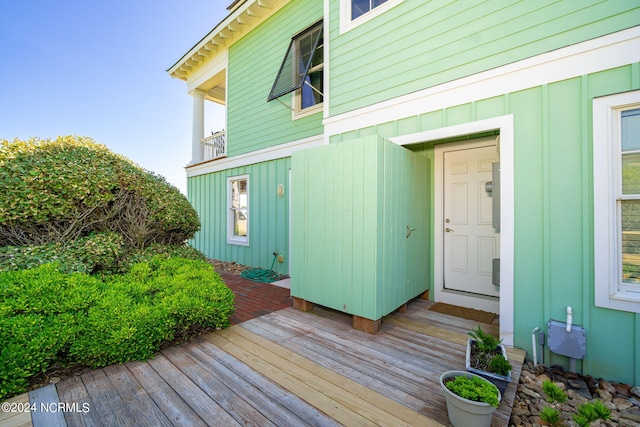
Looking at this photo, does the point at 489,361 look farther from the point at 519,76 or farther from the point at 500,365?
the point at 519,76

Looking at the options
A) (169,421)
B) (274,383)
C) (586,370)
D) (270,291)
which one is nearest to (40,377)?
(169,421)

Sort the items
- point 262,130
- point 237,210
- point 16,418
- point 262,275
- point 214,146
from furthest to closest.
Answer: point 214,146
point 237,210
point 262,130
point 262,275
point 16,418

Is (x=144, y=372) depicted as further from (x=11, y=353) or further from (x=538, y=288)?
(x=538, y=288)

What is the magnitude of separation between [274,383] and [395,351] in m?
1.13

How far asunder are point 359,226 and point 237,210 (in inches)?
191

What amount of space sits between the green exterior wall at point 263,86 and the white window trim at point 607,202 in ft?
12.3

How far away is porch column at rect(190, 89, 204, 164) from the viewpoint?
7.98 metres

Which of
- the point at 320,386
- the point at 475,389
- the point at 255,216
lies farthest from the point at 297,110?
the point at 475,389

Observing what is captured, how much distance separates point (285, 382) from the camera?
1.91 meters

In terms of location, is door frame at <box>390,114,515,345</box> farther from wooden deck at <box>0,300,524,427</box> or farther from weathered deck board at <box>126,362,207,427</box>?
weathered deck board at <box>126,362,207,427</box>

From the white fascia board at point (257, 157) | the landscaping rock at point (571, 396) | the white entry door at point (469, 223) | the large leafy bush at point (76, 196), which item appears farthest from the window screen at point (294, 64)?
the landscaping rock at point (571, 396)

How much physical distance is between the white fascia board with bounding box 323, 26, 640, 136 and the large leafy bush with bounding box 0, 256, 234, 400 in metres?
3.03

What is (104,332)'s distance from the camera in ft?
6.85

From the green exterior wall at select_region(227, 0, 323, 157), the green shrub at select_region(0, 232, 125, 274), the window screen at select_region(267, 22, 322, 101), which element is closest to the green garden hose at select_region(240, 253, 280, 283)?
the green shrub at select_region(0, 232, 125, 274)
